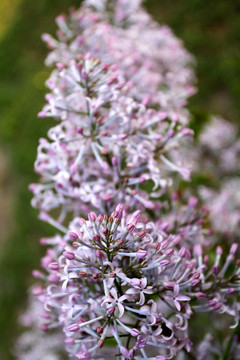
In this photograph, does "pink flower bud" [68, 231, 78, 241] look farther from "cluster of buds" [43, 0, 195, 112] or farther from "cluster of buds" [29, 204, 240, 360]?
"cluster of buds" [43, 0, 195, 112]

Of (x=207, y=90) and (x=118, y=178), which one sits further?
(x=207, y=90)

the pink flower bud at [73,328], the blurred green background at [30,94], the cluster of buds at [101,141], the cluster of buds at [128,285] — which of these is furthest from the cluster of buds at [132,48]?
the blurred green background at [30,94]

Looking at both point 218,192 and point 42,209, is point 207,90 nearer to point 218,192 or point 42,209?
point 218,192

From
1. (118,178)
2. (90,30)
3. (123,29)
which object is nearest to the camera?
(118,178)

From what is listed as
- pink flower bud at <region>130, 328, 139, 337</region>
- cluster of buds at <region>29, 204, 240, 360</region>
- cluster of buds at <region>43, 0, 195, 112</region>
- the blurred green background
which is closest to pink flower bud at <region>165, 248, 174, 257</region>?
cluster of buds at <region>29, 204, 240, 360</region>

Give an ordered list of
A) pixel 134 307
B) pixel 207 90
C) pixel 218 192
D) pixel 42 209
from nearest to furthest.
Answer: pixel 134 307 < pixel 42 209 < pixel 218 192 < pixel 207 90

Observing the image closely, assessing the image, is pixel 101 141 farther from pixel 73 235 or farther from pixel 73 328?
pixel 73 328

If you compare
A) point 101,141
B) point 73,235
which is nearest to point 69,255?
point 73,235

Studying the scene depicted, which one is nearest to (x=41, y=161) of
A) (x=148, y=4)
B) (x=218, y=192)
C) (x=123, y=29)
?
(x=123, y=29)
